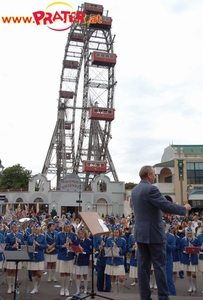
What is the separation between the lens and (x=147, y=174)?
4.49 meters

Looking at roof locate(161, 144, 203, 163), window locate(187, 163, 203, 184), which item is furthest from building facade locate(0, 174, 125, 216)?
roof locate(161, 144, 203, 163)

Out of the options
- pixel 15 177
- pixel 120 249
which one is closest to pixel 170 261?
pixel 120 249

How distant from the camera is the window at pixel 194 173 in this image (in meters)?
44.1

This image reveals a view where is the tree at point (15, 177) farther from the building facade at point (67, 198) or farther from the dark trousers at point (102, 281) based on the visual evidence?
the dark trousers at point (102, 281)

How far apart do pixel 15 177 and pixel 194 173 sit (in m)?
47.0

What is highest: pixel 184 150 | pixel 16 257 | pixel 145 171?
pixel 184 150

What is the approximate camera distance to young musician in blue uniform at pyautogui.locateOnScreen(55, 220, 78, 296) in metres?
9.57

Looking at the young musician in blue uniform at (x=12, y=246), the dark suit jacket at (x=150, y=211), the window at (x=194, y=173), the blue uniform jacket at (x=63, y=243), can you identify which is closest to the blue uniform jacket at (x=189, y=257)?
the blue uniform jacket at (x=63, y=243)

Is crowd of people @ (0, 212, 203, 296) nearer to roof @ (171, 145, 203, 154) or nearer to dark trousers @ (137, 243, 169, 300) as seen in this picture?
dark trousers @ (137, 243, 169, 300)

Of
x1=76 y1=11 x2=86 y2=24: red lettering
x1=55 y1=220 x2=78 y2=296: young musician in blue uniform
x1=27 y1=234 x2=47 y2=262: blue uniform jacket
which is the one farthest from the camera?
x1=76 y1=11 x2=86 y2=24: red lettering

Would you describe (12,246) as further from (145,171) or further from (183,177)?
(183,177)

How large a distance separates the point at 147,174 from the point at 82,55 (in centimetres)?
5529

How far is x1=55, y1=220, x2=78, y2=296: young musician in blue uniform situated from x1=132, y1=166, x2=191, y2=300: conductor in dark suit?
5.60 m

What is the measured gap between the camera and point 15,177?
7531 centimetres
